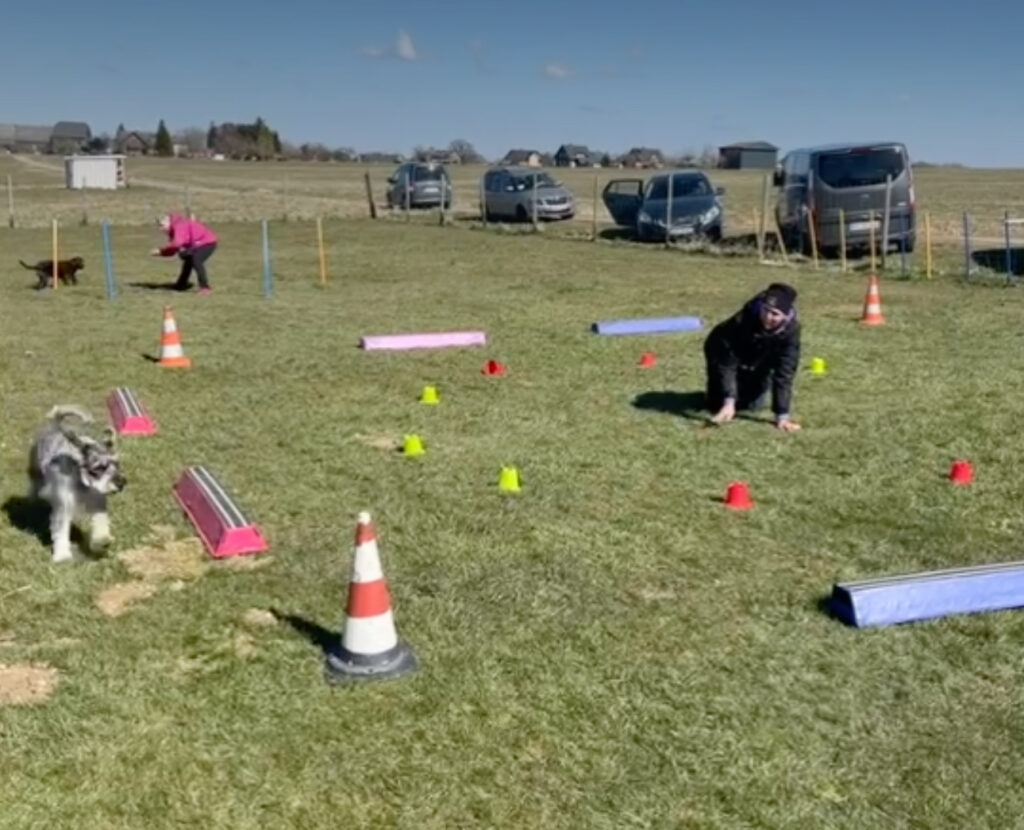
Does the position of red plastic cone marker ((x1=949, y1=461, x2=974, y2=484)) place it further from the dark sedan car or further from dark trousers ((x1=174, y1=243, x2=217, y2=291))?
the dark sedan car

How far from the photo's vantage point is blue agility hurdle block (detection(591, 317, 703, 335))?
12.5m

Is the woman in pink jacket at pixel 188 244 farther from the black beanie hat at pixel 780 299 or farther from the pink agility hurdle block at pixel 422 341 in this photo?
the black beanie hat at pixel 780 299

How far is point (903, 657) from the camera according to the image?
14.6 feet

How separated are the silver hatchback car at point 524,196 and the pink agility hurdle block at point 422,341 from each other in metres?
19.8

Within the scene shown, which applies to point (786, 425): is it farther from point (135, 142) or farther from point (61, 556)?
point (135, 142)

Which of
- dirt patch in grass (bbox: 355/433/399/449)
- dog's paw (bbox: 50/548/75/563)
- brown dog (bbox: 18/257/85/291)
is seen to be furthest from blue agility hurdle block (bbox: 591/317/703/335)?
brown dog (bbox: 18/257/85/291)

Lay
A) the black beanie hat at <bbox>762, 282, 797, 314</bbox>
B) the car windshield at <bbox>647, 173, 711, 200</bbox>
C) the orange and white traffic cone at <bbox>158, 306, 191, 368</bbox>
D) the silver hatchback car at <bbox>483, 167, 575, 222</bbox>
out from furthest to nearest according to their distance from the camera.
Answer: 1. the silver hatchback car at <bbox>483, 167, 575, 222</bbox>
2. the car windshield at <bbox>647, 173, 711, 200</bbox>
3. the orange and white traffic cone at <bbox>158, 306, 191, 368</bbox>
4. the black beanie hat at <bbox>762, 282, 797, 314</bbox>

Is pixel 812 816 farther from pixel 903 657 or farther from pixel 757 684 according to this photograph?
pixel 903 657

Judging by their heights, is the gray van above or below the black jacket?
above

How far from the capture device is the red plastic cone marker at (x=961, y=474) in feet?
22.4

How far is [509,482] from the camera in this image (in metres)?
6.68

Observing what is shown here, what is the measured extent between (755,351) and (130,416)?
4.52 metres

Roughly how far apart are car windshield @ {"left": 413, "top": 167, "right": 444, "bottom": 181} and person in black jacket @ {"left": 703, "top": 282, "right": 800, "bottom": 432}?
103 ft

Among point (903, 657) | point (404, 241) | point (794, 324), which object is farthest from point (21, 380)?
point (404, 241)
